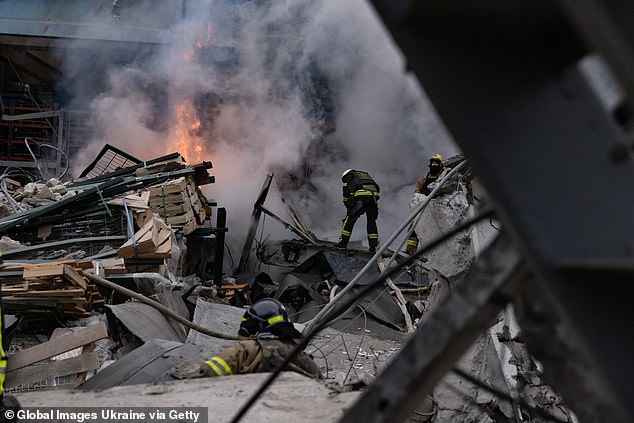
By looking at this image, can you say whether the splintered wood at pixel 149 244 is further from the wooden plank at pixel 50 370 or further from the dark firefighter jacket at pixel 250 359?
the dark firefighter jacket at pixel 250 359

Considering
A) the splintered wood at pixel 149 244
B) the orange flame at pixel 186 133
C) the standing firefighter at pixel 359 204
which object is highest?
the orange flame at pixel 186 133

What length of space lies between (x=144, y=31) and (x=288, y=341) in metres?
14.7

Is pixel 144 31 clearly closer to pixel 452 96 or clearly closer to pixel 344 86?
pixel 344 86

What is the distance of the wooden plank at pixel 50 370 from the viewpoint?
3646mm

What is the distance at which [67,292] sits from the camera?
15.9 ft

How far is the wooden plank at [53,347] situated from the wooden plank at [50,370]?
5 centimetres

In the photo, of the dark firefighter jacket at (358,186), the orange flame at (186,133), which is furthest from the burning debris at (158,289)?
the orange flame at (186,133)

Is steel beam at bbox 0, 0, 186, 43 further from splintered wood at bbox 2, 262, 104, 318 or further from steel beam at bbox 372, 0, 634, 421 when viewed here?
steel beam at bbox 372, 0, 634, 421

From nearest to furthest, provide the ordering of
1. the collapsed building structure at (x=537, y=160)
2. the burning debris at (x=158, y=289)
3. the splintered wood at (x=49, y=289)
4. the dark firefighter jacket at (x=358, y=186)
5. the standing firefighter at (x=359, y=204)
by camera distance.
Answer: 1. the collapsed building structure at (x=537, y=160)
2. the burning debris at (x=158, y=289)
3. the splintered wood at (x=49, y=289)
4. the standing firefighter at (x=359, y=204)
5. the dark firefighter jacket at (x=358, y=186)

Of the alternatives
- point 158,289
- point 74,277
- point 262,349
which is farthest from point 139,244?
point 262,349

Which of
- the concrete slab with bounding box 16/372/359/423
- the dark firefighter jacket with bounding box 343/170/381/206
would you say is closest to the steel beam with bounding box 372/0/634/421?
the concrete slab with bounding box 16/372/359/423

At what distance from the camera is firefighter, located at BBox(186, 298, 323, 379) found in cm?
369

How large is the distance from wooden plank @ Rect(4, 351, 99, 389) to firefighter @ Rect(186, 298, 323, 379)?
2.92 ft

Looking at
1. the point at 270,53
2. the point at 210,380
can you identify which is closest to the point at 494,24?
the point at 210,380
